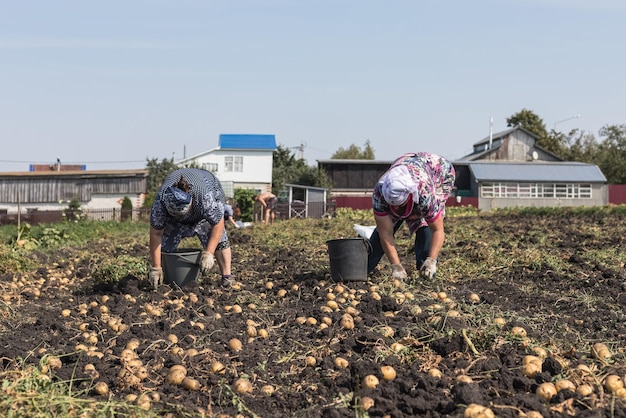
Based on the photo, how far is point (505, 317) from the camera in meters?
4.71

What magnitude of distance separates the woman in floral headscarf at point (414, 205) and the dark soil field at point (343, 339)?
0.90 feet

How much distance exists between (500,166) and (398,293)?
4022 centimetres

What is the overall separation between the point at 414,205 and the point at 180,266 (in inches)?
87.2

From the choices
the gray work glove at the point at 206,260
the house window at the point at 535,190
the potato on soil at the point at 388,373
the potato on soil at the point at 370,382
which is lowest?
the potato on soil at the point at 370,382

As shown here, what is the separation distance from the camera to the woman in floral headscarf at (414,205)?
19.2 feet

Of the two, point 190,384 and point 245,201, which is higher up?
point 245,201

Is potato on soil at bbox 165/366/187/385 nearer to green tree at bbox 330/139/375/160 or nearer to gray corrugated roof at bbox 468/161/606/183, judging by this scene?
gray corrugated roof at bbox 468/161/606/183

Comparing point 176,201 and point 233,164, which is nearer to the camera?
point 176,201

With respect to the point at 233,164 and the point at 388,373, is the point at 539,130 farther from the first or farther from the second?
the point at 388,373

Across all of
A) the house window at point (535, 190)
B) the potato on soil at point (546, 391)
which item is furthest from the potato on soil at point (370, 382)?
the house window at point (535, 190)

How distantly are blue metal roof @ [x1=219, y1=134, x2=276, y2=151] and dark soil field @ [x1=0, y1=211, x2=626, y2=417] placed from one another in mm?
40865

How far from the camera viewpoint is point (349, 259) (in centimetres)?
623

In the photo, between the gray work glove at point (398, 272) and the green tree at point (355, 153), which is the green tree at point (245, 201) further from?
the green tree at point (355, 153)

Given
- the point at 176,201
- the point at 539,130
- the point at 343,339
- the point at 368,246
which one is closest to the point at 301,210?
the point at 368,246
